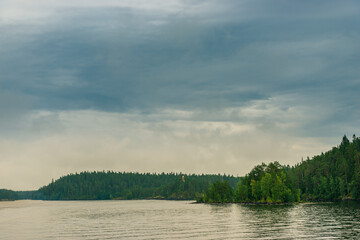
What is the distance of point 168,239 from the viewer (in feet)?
276

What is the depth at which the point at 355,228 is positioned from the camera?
92.1 metres

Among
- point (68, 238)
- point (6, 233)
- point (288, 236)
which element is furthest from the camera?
point (6, 233)

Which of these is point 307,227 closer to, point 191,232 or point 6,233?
point 191,232

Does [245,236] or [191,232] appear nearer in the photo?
[245,236]

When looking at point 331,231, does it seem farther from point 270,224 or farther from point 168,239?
point 168,239

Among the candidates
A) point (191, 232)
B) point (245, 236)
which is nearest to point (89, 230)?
point (191, 232)

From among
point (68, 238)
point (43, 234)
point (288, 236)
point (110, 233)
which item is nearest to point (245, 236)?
point (288, 236)

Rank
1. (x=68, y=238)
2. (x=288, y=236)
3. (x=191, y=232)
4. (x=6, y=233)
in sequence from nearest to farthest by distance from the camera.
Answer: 1. (x=288, y=236)
2. (x=68, y=238)
3. (x=191, y=232)
4. (x=6, y=233)

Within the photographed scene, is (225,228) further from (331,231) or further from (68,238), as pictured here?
(68,238)

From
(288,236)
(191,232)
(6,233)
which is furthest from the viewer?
(6,233)

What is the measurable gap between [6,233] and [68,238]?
2464 cm

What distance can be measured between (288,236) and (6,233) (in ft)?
240

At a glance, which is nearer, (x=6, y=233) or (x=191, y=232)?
(x=191, y=232)

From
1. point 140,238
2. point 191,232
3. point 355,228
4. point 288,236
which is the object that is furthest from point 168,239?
point 355,228
